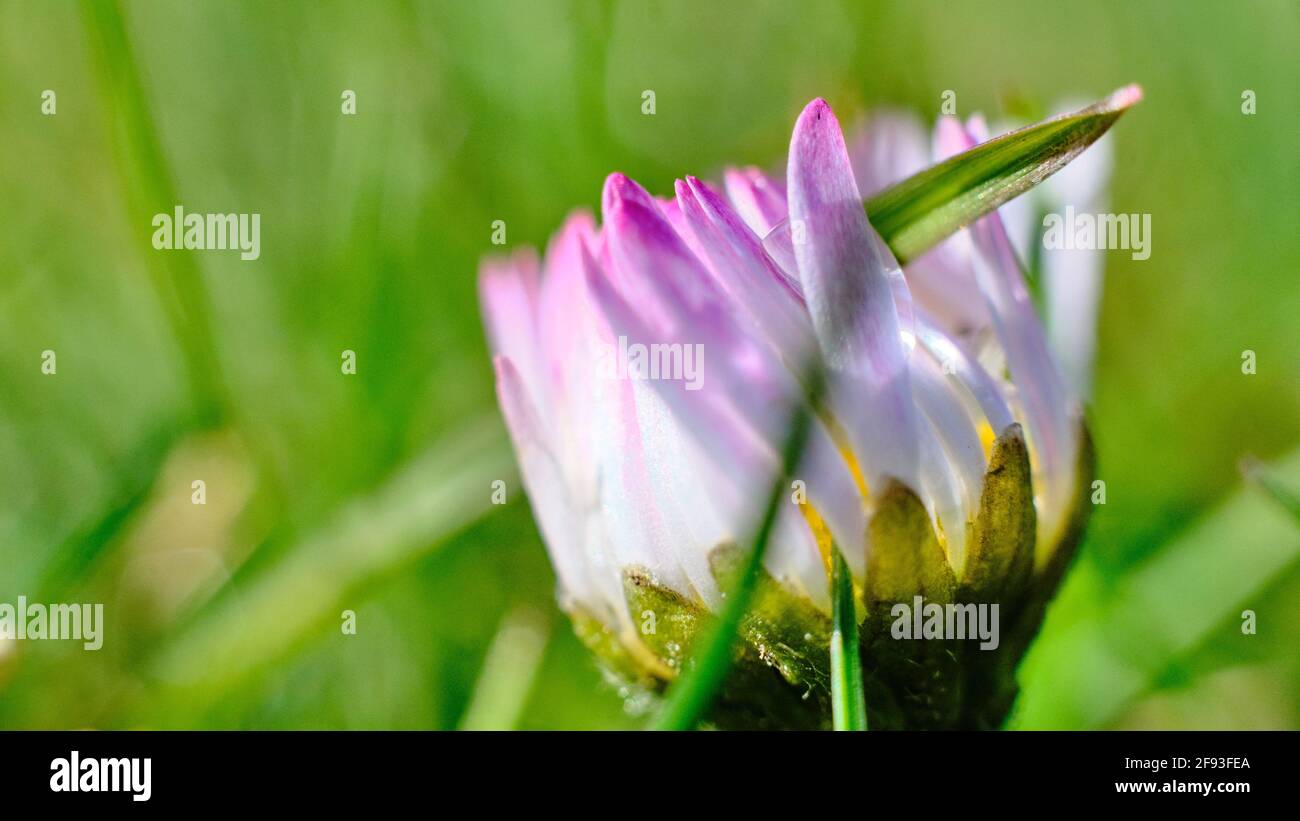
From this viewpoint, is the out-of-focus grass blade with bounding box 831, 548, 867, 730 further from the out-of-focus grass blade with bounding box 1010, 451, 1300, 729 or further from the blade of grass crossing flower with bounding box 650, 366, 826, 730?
the out-of-focus grass blade with bounding box 1010, 451, 1300, 729

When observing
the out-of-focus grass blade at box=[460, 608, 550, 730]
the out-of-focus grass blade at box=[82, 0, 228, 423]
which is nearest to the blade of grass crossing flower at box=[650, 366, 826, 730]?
the out-of-focus grass blade at box=[460, 608, 550, 730]

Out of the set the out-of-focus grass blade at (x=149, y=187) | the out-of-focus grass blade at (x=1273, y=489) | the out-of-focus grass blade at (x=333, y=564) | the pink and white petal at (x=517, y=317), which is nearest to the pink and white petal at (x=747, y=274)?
the pink and white petal at (x=517, y=317)

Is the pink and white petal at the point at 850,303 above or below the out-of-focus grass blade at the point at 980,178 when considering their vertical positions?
below

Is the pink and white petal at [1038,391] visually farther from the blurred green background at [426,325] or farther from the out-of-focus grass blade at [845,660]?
the blurred green background at [426,325]

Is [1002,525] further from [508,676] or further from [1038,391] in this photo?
[508,676]

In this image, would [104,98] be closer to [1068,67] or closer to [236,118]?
[236,118]
